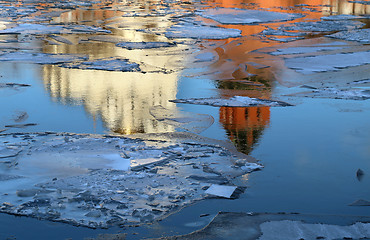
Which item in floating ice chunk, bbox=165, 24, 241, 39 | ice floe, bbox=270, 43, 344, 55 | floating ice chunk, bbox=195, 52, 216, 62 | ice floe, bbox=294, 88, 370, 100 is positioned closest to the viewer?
ice floe, bbox=294, 88, 370, 100

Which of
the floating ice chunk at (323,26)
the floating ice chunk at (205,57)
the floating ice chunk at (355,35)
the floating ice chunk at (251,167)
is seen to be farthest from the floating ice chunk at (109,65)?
the floating ice chunk at (323,26)

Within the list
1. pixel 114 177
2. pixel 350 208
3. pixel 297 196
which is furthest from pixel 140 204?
pixel 350 208

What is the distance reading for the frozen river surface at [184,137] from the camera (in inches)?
198

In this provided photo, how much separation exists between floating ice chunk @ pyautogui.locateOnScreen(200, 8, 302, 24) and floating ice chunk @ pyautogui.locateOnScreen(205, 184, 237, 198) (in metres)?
15.8

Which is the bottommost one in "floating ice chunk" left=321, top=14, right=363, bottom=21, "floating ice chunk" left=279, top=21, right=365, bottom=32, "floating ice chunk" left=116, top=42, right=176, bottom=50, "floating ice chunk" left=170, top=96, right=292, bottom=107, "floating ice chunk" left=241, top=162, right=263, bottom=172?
"floating ice chunk" left=241, top=162, right=263, bottom=172

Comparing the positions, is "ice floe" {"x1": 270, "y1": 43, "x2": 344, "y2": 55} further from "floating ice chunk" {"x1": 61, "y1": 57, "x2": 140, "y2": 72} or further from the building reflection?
"floating ice chunk" {"x1": 61, "y1": 57, "x2": 140, "y2": 72}

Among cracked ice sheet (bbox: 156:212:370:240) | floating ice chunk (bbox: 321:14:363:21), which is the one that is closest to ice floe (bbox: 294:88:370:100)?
cracked ice sheet (bbox: 156:212:370:240)

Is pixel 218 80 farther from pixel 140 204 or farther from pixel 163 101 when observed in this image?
pixel 140 204

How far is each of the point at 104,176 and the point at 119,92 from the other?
13.6ft

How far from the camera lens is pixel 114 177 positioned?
5785mm

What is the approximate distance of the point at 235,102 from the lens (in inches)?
354

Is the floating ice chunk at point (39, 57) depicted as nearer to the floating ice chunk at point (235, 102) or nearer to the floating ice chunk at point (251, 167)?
the floating ice chunk at point (235, 102)

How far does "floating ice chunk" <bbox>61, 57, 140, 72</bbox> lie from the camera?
11875 mm

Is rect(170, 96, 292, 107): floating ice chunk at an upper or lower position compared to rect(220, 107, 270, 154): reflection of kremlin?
upper
